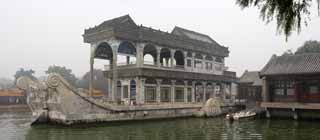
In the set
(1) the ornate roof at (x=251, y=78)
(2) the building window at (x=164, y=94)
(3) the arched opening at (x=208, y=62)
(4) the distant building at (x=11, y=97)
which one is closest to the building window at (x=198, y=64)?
(3) the arched opening at (x=208, y=62)

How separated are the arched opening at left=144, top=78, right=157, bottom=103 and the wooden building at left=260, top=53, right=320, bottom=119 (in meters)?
9.76

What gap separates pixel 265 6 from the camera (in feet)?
17.0

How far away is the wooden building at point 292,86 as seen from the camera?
79.0 ft

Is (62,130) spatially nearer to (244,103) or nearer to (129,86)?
(129,86)

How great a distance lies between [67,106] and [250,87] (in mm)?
27553

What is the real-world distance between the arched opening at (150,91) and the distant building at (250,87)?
17.2m

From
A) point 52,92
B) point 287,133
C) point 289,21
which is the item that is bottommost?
point 287,133

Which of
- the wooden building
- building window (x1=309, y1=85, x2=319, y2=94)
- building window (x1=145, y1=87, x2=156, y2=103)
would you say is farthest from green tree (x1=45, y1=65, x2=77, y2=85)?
building window (x1=309, y1=85, x2=319, y2=94)

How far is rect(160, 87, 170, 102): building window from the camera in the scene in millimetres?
28047

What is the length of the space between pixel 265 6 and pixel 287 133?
1404 centimetres

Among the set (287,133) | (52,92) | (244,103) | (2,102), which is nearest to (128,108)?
(52,92)

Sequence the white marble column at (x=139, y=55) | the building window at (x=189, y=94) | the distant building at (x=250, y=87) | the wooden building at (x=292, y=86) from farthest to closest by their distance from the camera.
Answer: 1. the distant building at (x=250, y=87)
2. the building window at (x=189, y=94)
3. the white marble column at (x=139, y=55)
4. the wooden building at (x=292, y=86)

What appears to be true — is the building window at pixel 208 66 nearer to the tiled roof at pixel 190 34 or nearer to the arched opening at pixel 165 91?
the tiled roof at pixel 190 34

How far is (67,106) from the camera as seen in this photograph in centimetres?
2059
